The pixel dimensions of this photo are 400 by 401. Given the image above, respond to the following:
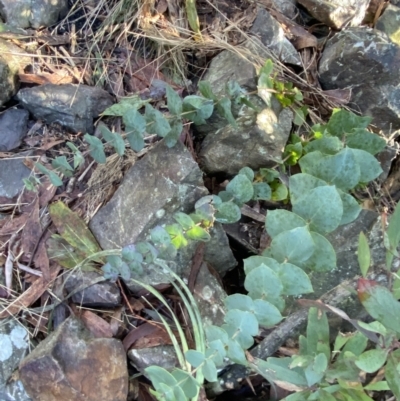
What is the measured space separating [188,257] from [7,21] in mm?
1172

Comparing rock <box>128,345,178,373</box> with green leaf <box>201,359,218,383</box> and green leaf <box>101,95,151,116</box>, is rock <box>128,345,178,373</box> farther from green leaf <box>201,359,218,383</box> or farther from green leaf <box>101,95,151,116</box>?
green leaf <box>101,95,151,116</box>

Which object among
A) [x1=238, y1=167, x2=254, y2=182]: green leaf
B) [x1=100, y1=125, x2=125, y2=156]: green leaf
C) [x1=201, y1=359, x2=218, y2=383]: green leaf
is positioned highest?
[x1=100, y1=125, x2=125, y2=156]: green leaf

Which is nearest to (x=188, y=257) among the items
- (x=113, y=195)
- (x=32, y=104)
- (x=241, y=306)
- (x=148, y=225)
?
(x=148, y=225)

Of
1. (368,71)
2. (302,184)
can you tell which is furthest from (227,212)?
(368,71)

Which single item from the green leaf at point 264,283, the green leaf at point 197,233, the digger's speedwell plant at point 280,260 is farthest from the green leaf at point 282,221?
the green leaf at point 197,233

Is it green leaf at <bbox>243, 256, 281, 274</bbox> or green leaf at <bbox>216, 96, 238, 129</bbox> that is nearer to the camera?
green leaf at <bbox>243, 256, 281, 274</bbox>

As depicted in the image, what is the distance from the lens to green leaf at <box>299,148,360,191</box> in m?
1.27

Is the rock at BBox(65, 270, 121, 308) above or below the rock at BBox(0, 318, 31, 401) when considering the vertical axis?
above

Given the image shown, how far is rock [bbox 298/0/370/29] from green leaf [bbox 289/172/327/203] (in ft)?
3.43

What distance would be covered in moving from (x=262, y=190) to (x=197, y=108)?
1.12 ft

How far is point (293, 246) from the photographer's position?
3.85 ft

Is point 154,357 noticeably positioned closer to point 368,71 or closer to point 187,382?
point 187,382

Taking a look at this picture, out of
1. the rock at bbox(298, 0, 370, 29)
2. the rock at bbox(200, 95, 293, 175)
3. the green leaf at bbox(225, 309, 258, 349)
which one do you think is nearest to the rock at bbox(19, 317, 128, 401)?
the green leaf at bbox(225, 309, 258, 349)

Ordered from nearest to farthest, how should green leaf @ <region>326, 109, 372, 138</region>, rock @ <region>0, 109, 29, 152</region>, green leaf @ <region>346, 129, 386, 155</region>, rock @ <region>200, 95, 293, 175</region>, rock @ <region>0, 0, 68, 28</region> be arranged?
green leaf @ <region>346, 129, 386, 155</region>
green leaf @ <region>326, 109, 372, 138</region>
rock @ <region>200, 95, 293, 175</region>
rock @ <region>0, 109, 29, 152</region>
rock @ <region>0, 0, 68, 28</region>
